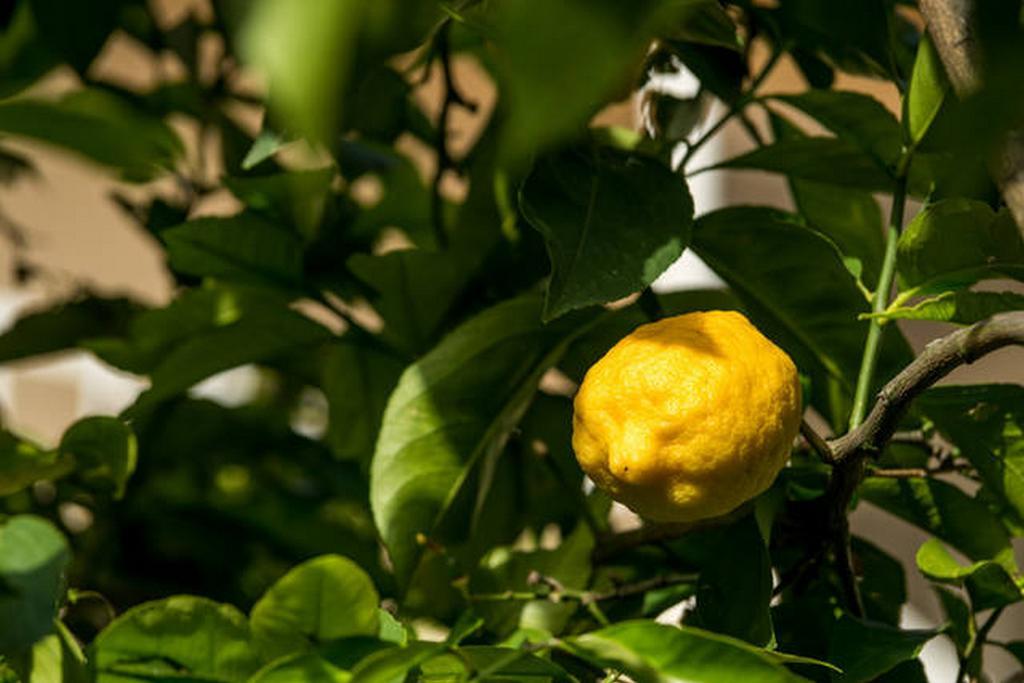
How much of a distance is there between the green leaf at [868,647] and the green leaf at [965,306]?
0.12 m

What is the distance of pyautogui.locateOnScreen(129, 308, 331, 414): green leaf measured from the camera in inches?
26.0

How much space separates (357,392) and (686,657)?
1.42 ft

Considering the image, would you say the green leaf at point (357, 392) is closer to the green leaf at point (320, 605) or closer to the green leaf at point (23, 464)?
the green leaf at point (23, 464)

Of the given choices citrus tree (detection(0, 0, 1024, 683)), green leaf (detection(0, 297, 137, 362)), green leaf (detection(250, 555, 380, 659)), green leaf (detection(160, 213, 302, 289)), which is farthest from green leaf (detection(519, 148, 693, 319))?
green leaf (detection(0, 297, 137, 362))

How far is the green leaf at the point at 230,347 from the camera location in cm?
66

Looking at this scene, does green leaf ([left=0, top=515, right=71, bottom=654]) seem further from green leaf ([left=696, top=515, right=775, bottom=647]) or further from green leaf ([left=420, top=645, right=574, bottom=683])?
green leaf ([left=696, top=515, right=775, bottom=647])

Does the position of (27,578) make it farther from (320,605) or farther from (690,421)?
(690,421)

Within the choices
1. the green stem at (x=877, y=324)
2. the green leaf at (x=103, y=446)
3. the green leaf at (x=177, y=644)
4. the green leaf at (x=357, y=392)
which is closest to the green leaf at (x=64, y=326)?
the green leaf at (x=357, y=392)

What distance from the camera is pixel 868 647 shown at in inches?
18.1

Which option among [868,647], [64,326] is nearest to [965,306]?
[868,647]

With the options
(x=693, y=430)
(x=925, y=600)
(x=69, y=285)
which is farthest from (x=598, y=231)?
(x=925, y=600)

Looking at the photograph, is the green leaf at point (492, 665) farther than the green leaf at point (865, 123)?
No

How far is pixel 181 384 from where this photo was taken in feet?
2.19

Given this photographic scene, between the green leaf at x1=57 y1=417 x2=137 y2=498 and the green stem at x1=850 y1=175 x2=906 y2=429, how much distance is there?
1.04 ft
